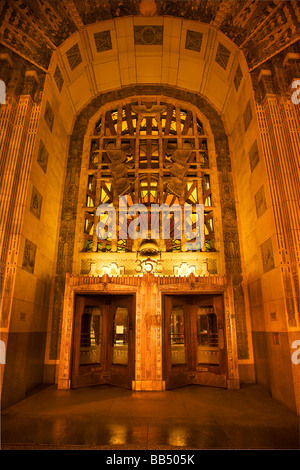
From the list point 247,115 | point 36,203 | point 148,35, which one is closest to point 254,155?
point 247,115

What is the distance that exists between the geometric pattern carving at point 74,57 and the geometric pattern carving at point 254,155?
7688mm

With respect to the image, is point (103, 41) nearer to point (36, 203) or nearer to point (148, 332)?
point (36, 203)

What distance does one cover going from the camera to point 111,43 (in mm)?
10875

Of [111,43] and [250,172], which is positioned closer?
[250,172]

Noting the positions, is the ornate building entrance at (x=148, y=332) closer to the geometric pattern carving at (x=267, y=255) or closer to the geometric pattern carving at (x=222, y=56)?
the geometric pattern carving at (x=267, y=255)

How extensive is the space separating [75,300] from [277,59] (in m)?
10.5

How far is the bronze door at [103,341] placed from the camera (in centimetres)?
830

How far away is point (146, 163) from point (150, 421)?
30.7ft

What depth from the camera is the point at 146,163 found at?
11.7m

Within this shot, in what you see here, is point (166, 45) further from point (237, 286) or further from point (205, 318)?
point (205, 318)

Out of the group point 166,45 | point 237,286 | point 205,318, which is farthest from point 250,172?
point 166,45

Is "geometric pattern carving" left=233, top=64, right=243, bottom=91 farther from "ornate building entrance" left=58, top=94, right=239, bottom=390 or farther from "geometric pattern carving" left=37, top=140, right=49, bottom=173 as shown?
"geometric pattern carving" left=37, top=140, right=49, bottom=173

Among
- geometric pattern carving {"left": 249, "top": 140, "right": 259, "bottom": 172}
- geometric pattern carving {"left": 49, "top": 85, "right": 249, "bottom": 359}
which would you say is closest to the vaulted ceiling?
geometric pattern carving {"left": 249, "top": 140, "right": 259, "bottom": 172}

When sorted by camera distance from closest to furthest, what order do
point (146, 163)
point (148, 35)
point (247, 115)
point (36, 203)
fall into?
point (36, 203)
point (247, 115)
point (148, 35)
point (146, 163)
